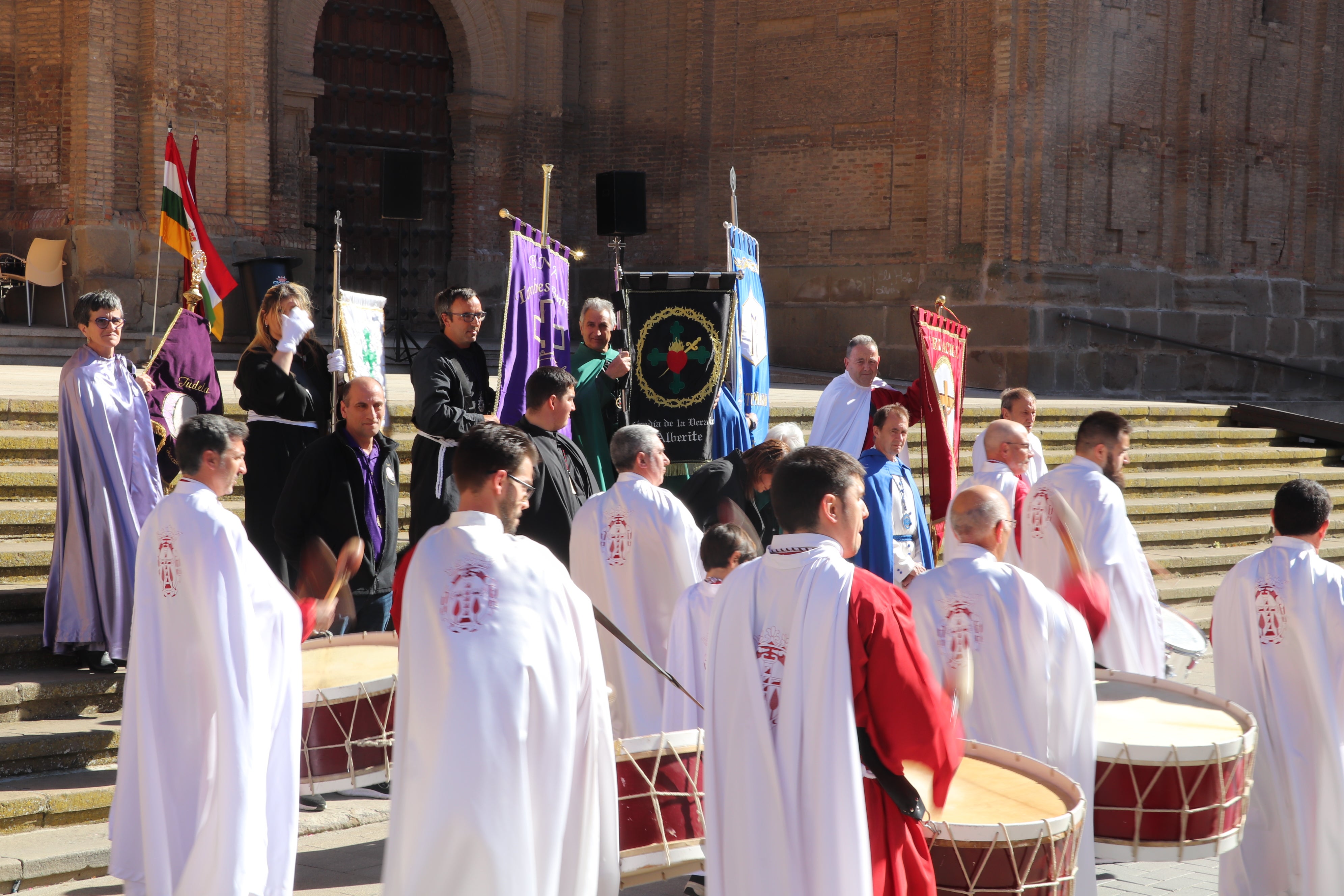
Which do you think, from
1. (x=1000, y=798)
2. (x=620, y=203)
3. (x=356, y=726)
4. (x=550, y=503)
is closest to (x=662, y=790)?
(x=1000, y=798)

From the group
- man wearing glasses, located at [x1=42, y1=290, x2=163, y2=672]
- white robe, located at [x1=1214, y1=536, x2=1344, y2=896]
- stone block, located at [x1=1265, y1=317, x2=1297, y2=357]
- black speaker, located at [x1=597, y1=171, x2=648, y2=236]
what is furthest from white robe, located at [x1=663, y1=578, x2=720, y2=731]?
stone block, located at [x1=1265, y1=317, x2=1297, y2=357]

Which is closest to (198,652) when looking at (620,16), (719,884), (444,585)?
(444,585)

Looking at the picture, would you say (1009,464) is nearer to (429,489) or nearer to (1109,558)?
(1109,558)

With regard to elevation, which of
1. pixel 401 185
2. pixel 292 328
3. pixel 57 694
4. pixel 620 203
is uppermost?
pixel 401 185

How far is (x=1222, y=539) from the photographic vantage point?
12.2 m

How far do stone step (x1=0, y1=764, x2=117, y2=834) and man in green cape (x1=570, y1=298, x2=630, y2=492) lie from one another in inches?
103

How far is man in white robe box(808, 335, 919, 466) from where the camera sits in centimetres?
799

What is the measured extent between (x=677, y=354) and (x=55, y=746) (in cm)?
315

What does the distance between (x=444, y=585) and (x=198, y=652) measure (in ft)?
3.45

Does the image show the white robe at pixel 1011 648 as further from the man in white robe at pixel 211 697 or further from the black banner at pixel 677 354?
the black banner at pixel 677 354

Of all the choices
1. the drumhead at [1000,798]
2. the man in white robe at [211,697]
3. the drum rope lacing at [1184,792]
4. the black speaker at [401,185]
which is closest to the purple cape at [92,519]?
the man in white robe at [211,697]

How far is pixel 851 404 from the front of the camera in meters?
8.26

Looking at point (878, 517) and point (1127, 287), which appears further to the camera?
point (1127, 287)

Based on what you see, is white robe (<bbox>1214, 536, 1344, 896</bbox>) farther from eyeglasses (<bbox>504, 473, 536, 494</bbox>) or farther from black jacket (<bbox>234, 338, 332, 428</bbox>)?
black jacket (<bbox>234, 338, 332, 428</bbox>)
